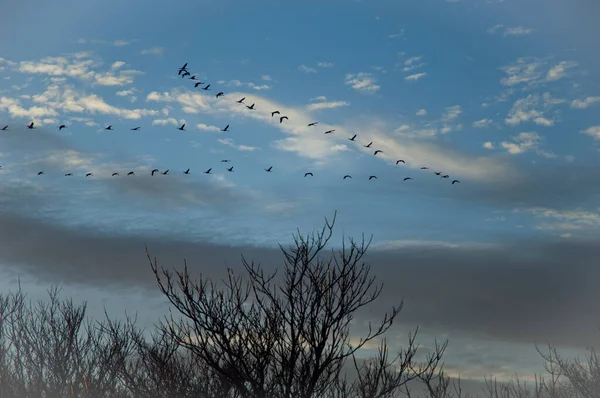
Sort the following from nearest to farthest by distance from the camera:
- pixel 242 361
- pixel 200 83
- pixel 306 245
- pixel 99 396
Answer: pixel 242 361
pixel 306 245
pixel 200 83
pixel 99 396

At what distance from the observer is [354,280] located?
11.2 metres

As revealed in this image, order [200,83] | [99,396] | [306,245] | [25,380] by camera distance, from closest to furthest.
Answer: [306,245]
[200,83]
[99,396]
[25,380]

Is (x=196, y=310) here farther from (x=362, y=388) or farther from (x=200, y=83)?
(x=200, y=83)

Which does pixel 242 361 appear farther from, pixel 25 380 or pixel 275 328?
pixel 25 380

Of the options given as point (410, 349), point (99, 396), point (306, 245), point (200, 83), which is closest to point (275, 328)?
point (306, 245)

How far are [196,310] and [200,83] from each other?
37.0 ft

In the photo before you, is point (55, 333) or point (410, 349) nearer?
point (410, 349)

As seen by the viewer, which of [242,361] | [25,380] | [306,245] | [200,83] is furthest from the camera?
[25,380]

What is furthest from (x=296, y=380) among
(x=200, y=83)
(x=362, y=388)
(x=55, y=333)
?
(x=55, y=333)

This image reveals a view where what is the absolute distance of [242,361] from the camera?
35.0ft

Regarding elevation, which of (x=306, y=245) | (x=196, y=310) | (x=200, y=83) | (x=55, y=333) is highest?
(x=200, y=83)

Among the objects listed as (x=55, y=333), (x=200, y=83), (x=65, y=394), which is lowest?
(x=65, y=394)

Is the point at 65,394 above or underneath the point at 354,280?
underneath

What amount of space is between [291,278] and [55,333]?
62.8ft
